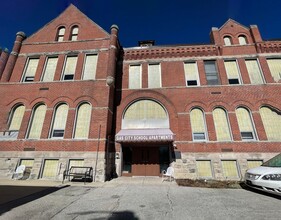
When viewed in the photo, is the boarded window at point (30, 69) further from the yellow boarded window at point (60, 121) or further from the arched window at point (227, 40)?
the arched window at point (227, 40)

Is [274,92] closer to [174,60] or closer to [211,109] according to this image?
[211,109]

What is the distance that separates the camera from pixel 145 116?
559 inches

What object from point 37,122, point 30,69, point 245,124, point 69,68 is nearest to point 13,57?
point 30,69

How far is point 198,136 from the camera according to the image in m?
13.1

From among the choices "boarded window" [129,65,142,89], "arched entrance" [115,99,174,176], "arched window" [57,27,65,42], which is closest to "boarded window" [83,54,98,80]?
"boarded window" [129,65,142,89]

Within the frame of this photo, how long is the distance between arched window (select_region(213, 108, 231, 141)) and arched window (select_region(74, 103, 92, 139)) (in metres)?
10.9

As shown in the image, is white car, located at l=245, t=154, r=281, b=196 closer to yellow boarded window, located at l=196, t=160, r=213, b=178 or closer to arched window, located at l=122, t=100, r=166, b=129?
yellow boarded window, located at l=196, t=160, r=213, b=178

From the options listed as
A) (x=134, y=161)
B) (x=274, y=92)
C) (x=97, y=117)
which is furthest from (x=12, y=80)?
(x=274, y=92)

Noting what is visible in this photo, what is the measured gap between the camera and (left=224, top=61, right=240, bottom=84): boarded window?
1456 cm

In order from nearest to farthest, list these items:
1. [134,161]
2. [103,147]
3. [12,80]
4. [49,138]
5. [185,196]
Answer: [185,196], [103,147], [49,138], [134,161], [12,80]

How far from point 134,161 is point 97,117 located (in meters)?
4.98

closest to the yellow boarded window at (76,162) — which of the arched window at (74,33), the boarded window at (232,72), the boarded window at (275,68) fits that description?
the arched window at (74,33)

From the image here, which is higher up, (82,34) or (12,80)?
(82,34)

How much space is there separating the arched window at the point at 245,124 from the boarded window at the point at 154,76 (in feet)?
24.7
